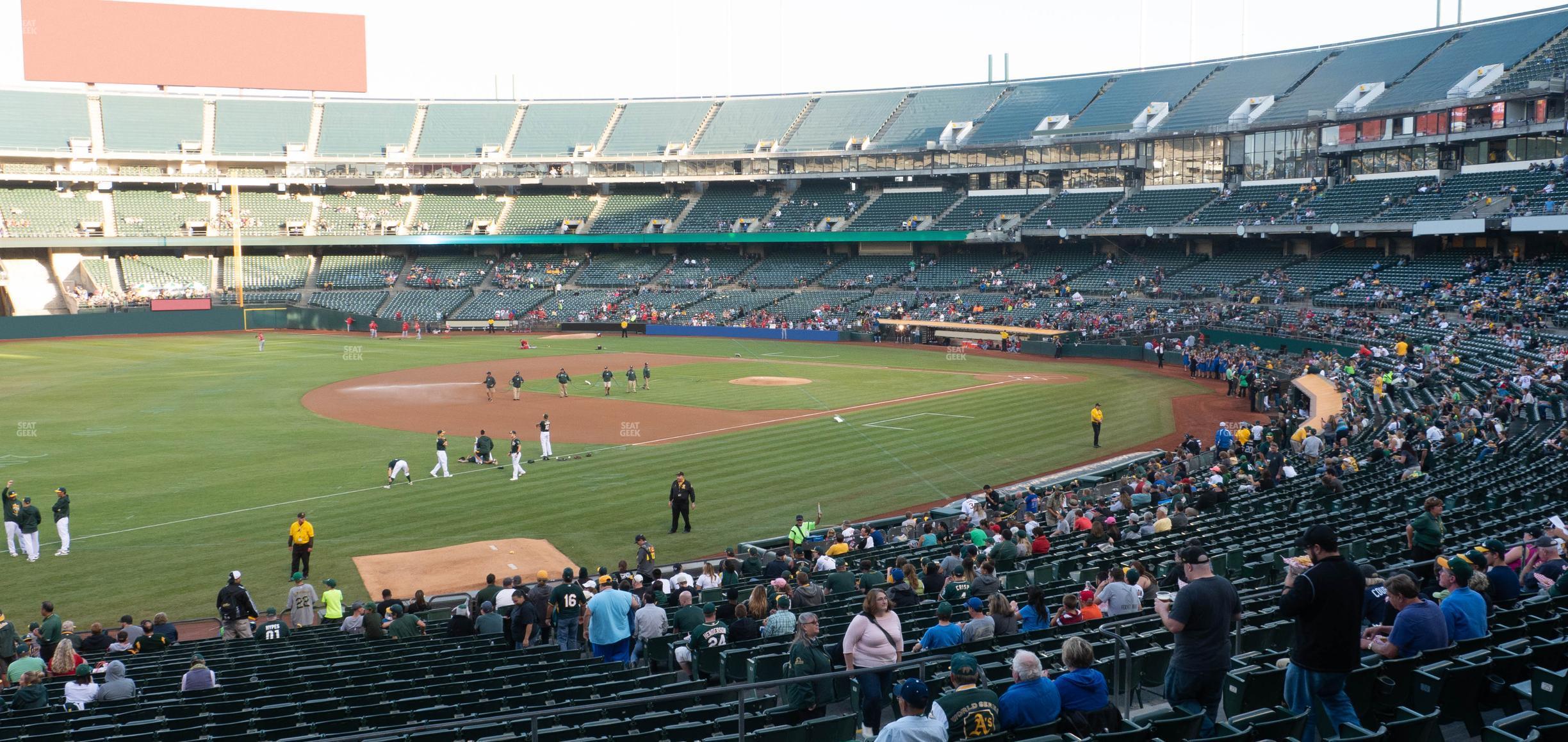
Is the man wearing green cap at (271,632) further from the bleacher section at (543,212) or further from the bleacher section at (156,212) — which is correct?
the bleacher section at (156,212)

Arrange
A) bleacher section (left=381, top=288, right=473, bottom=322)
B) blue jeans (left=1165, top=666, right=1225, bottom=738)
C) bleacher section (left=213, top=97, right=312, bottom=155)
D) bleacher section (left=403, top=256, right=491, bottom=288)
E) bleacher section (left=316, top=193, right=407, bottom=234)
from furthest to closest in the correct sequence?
bleacher section (left=213, top=97, right=312, bottom=155) → bleacher section (left=316, top=193, right=407, bottom=234) → bleacher section (left=403, top=256, right=491, bottom=288) → bleacher section (left=381, top=288, right=473, bottom=322) → blue jeans (left=1165, top=666, right=1225, bottom=738)

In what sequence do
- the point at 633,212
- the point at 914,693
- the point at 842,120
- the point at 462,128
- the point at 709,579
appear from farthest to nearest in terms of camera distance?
the point at 462,128
the point at 633,212
the point at 842,120
the point at 709,579
the point at 914,693

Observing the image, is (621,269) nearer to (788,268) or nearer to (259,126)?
(788,268)

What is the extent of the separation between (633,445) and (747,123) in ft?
208

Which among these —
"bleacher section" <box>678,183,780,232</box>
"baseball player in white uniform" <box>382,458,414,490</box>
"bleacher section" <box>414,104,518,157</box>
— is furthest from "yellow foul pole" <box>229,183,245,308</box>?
"baseball player in white uniform" <box>382,458,414,490</box>

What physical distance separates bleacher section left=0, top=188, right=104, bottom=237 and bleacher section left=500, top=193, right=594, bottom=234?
3095 cm

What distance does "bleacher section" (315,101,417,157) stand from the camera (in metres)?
91.7

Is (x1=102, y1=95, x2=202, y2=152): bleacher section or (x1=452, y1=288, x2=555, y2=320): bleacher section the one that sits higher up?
(x1=102, y1=95, x2=202, y2=152): bleacher section

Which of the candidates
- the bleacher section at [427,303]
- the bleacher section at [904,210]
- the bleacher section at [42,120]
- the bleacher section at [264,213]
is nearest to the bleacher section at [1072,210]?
the bleacher section at [904,210]

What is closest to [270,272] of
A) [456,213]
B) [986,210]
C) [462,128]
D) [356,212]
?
[356,212]

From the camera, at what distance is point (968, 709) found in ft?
22.4

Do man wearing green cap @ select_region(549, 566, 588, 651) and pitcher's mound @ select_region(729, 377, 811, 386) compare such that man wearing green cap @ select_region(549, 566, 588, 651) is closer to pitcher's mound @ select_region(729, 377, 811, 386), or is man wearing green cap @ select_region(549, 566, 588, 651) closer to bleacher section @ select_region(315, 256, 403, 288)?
pitcher's mound @ select_region(729, 377, 811, 386)

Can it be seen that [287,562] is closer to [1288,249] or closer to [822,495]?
[822,495]

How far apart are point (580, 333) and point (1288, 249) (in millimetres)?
47343
